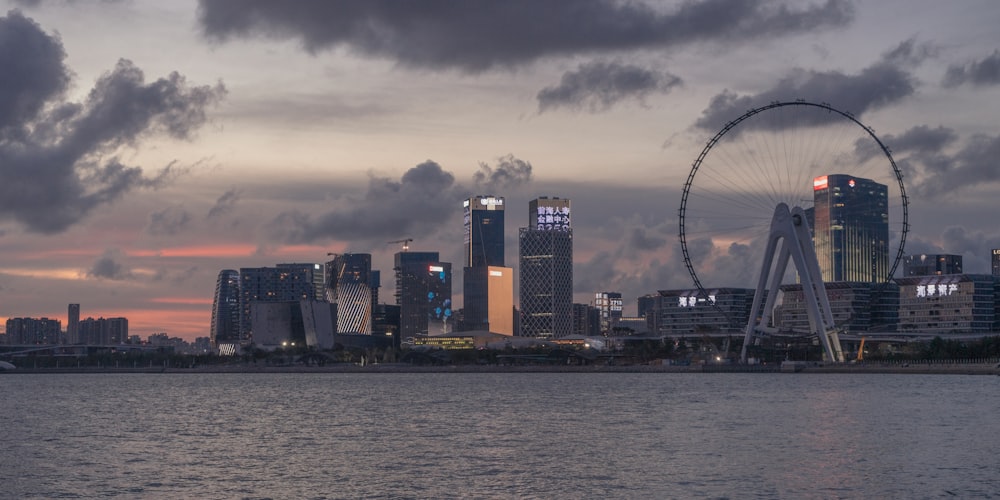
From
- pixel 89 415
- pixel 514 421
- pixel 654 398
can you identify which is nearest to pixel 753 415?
pixel 514 421

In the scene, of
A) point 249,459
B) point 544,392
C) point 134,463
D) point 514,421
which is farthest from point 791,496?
point 544,392

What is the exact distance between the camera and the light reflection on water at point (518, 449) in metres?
59.2

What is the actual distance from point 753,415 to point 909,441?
2682cm

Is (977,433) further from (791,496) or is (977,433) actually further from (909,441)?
(791,496)

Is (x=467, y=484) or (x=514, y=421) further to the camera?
(x=514, y=421)

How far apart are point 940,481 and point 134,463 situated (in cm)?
4544

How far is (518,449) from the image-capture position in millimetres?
77688

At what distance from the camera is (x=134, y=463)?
71.9 m

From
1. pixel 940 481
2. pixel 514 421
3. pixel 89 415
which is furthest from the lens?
pixel 89 415

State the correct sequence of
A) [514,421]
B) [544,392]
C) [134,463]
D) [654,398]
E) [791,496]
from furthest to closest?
1. [544,392]
2. [654,398]
3. [514,421]
4. [134,463]
5. [791,496]

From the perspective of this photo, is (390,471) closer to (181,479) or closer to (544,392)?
(181,479)

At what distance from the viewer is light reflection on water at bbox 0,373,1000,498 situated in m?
59.2

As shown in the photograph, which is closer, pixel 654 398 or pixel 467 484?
pixel 467 484

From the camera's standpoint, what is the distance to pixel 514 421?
103312mm
